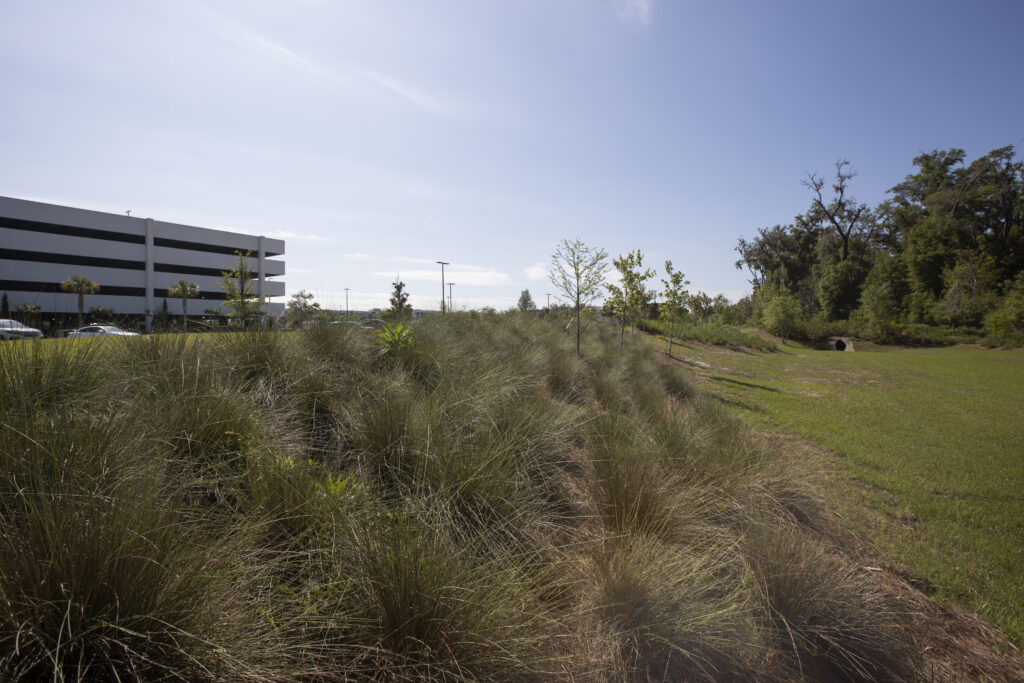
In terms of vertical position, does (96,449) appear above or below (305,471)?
above

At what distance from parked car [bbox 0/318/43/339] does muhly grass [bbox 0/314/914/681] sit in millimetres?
134

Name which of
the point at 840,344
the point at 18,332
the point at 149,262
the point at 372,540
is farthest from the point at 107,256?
the point at 840,344

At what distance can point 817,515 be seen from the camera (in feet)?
12.8

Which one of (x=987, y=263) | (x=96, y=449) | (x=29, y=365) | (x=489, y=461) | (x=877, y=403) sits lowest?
(x=877, y=403)

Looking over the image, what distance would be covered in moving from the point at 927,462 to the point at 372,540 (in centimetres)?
914

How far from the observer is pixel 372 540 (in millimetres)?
1812

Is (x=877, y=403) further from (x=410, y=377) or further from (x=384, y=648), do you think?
(x=384, y=648)

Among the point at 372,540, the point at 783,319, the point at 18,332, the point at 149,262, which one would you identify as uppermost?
the point at 149,262

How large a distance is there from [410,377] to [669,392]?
6.75m

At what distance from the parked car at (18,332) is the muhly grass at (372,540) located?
0.44 feet

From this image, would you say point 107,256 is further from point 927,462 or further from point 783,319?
point 783,319

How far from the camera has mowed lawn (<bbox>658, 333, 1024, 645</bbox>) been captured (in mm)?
3654

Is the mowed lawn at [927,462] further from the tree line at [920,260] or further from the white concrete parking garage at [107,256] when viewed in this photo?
the white concrete parking garage at [107,256]

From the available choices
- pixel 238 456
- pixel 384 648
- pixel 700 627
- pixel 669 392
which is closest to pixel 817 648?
pixel 700 627
